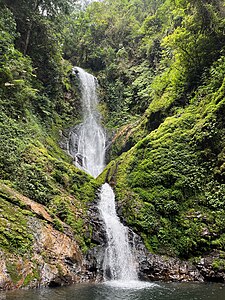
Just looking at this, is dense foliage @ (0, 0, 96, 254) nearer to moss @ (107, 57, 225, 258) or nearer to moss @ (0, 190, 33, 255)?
moss @ (0, 190, 33, 255)

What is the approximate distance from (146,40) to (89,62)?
758cm

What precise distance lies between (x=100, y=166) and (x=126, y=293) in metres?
13.9

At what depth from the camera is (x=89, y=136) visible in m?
24.2

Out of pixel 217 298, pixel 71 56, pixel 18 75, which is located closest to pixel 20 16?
pixel 18 75

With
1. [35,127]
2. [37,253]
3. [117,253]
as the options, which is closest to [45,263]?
[37,253]

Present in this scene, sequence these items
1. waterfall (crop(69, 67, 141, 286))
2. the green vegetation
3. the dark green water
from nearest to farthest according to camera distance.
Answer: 1. the dark green water
2. waterfall (crop(69, 67, 141, 286))
3. the green vegetation

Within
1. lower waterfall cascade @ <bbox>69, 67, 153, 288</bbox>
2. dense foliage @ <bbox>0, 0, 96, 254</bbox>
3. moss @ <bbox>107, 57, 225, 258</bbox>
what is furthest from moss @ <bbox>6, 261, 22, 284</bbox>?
moss @ <bbox>107, 57, 225, 258</bbox>

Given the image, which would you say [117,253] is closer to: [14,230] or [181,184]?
[181,184]

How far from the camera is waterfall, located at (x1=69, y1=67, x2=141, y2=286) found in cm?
1112

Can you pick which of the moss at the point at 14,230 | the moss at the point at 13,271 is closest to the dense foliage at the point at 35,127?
the moss at the point at 14,230

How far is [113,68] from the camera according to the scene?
3078 centimetres

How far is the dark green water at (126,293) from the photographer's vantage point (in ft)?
23.5

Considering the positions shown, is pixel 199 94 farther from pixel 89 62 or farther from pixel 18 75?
pixel 89 62

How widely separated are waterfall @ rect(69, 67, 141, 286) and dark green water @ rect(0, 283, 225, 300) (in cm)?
169
